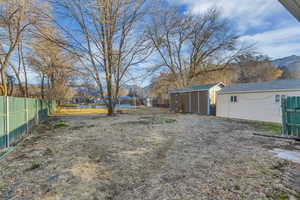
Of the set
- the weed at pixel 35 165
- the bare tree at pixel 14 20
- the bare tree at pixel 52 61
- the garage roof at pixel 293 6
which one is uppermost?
the bare tree at pixel 14 20

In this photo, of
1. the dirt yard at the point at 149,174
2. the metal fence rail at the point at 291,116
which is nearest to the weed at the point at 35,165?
the dirt yard at the point at 149,174

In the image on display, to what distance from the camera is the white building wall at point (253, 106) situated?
347 inches

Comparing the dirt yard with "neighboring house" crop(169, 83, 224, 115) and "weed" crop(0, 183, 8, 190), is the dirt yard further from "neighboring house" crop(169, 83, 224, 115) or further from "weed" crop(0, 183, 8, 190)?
"neighboring house" crop(169, 83, 224, 115)

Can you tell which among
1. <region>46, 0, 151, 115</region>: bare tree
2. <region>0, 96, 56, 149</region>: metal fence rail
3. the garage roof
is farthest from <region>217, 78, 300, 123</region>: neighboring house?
<region>0, 96, 56, 149</region>: metal fence rail

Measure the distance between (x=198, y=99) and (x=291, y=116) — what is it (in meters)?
8.68

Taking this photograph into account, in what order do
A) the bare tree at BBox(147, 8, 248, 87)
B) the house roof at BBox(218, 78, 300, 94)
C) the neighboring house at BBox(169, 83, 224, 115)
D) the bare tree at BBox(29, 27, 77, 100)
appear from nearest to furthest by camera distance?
the house roof at BBox(218, 78, 300, 94)
the bare tree at BBox(29, 27, 77, 100)
the neighboring house at BBox(169, 83, 224, 115)
the bare tree at BBox(147, 8, 248, 87)

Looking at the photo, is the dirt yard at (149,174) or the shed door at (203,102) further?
the shed door at (203,102)

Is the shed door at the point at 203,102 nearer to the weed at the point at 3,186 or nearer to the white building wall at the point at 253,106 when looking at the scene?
the white building wall at the point at 253,106

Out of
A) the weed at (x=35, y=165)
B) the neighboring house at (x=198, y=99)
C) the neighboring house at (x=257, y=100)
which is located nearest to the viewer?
the weed at (x=35, y=165)

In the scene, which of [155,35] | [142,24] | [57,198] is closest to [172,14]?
[155,35]

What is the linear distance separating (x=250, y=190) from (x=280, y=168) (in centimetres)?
117

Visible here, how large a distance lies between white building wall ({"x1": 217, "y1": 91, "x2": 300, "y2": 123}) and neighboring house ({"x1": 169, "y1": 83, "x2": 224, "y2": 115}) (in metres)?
0.90

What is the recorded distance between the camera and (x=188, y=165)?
2822 millimetres

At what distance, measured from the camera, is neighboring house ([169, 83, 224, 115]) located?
1290cm
